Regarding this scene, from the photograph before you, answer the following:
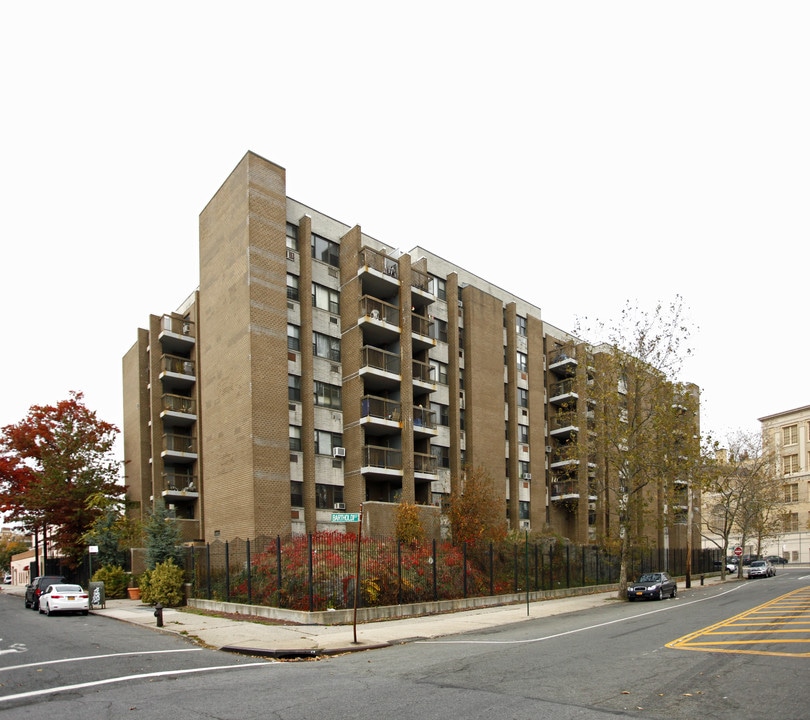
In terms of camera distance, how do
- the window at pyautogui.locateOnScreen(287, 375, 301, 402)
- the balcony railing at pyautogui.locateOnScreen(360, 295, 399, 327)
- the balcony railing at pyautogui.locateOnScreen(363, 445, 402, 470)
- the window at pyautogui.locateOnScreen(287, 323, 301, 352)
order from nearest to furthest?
the window at pyautogui.locateOnScreen(287, 375, 301, 402) → the window at pyautogui.locateOnScreen(287, 323, 301, 352) → the balcony railing at pyautogui.locateOnScreen(363, 445, 402, 470) → the balcony railing at pyautogui.locateOnScreen(360, 295, 399, 327)

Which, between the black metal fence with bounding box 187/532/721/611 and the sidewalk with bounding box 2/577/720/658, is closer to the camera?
the sidewalk with bounding box 2/577/720/658

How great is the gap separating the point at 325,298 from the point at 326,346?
8.44 feet

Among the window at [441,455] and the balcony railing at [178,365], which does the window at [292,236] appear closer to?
the balcony railing at [178,365]

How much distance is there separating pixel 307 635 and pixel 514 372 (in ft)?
107

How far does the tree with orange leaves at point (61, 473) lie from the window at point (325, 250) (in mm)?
19637

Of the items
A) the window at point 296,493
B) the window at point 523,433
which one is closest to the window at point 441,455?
the window at point 523,433

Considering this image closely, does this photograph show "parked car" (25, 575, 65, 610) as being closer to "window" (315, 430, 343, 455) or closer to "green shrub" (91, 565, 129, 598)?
"green shrub" (91, 565, 129, 598)

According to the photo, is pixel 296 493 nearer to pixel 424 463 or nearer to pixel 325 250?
pixel 424 463

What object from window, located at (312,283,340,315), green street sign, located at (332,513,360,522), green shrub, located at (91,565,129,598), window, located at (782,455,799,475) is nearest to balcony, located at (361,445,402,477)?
window, located at (312,283,340,315)

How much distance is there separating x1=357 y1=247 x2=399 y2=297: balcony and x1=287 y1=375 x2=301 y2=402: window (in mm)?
6409

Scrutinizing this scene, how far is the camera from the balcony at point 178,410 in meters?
42.2

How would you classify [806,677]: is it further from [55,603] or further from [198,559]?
[55,603]

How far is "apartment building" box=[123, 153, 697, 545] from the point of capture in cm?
3412

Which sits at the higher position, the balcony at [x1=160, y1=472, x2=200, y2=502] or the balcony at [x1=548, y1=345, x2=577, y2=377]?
the balcony at [x1=548, y1=345, x2=577, y2=377]
